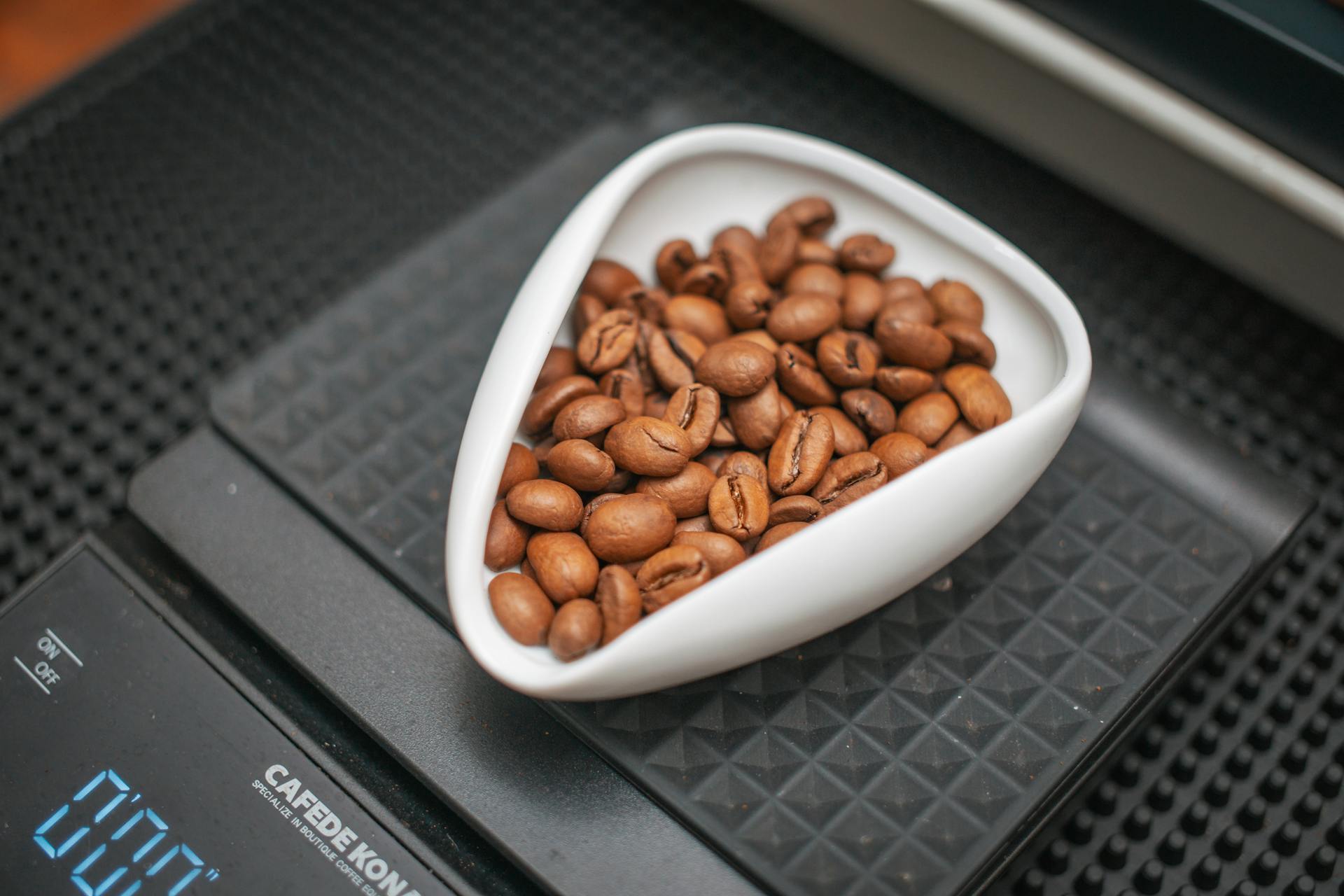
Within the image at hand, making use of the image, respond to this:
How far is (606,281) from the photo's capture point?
582 mm

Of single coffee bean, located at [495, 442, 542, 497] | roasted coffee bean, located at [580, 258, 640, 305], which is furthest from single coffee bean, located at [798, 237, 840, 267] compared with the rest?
single coffee bean, located at [495, 442, 542, 497]

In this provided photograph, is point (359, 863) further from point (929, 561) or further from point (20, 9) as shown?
point (20, 9)

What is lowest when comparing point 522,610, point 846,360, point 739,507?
point 522,610

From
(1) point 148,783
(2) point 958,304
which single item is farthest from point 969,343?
(1) point 148,783

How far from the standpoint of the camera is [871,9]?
74 cm

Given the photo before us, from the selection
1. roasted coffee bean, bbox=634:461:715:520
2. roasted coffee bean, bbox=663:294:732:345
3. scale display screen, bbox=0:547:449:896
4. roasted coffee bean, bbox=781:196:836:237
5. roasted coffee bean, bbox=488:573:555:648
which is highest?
roasted coffee bean, bbox=781:196:836:237

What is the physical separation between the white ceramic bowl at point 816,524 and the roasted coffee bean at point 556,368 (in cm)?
2

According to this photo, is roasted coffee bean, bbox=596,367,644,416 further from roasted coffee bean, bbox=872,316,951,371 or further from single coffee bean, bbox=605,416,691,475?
roasted coffee bean, bbox=872,316,951,371

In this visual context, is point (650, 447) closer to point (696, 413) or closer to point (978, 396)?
point (696, 413)

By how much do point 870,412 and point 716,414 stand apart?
84mm

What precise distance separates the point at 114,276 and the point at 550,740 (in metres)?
0.50

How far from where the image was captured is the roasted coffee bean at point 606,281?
1.90ft

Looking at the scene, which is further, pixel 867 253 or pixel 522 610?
pixel 867 253

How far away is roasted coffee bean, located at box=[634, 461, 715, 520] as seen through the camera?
513 millimetres
